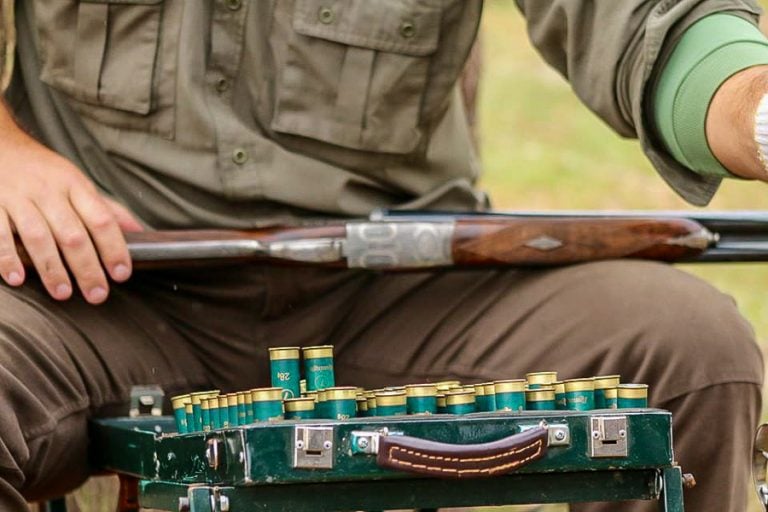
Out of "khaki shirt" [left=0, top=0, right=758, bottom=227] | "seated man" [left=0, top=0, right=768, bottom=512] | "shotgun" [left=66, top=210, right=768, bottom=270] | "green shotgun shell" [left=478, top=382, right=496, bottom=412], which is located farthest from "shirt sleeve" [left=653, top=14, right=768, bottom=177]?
"green shotgun shell" [left=478, top=382, right=496, bottom=412]

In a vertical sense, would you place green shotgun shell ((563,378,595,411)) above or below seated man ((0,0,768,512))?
below

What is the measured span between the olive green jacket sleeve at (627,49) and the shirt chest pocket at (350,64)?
0.21m

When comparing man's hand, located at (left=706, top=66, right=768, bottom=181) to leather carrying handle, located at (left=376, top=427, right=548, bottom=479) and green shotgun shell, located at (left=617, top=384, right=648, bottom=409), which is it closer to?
green shotgun shell, located at (left=617, top=384, right=648, bottom=409)

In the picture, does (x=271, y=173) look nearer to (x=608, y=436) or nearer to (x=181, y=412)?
(x=181, y=412)

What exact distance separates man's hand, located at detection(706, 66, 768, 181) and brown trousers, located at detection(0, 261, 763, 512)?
215 mm

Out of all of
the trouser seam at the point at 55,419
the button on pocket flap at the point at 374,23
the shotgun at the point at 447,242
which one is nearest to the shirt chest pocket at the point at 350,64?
the button on pocket flap at the point at 374,23

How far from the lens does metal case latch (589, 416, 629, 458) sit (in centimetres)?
194

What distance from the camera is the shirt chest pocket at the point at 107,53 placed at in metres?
2.75

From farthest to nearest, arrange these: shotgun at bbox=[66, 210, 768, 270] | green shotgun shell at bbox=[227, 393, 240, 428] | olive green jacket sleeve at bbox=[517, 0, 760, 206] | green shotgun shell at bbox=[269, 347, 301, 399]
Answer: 1. shotgun at bbox=[66, 210, 768, 270]
2. olive green jacket sleeve at bbox=[517, 0, 760, 206]
3. green shotgun shell at bbox=[269, 347, 301, 399]
4. green shotgun shell at bbox=[227, 393, 240, 428]

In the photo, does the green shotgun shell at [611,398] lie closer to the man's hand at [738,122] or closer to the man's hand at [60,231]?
the man's hand at [738,122]

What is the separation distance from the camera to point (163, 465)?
86.6 inches

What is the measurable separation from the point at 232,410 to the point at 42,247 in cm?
59

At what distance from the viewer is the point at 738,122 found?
2.25m

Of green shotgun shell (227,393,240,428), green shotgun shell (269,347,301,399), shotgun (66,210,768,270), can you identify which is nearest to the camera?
green shotgun shell (227,393,240,428)
